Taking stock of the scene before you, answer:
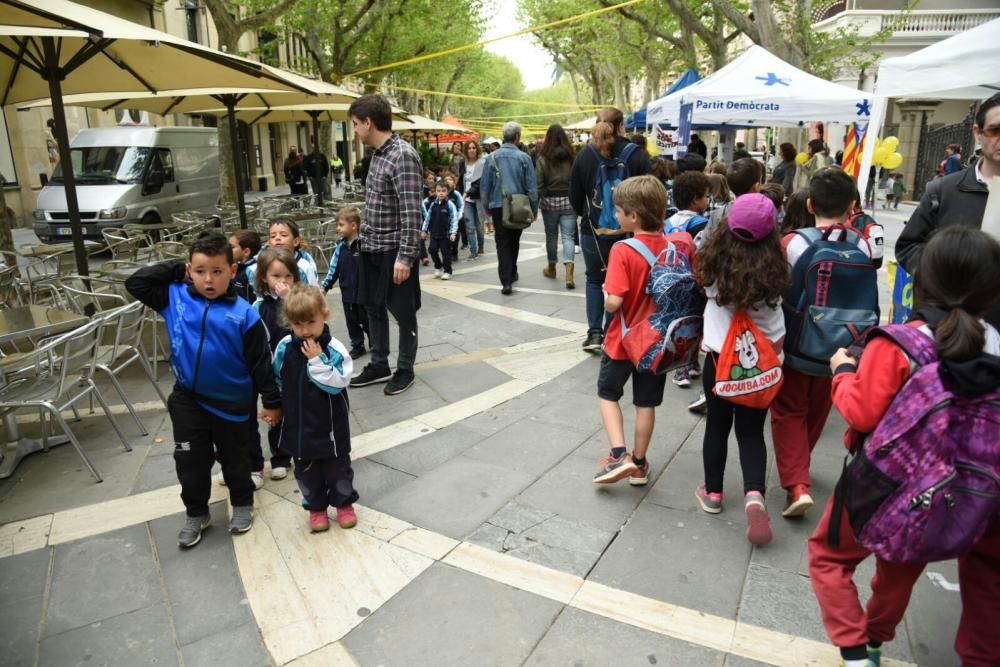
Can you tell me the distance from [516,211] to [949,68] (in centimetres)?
418

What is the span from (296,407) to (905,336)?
7.80 feet

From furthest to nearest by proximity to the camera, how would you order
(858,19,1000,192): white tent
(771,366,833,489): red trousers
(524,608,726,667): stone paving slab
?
(858,19,1000,192): white tent, (771,366,833,489): red trousers, (524,608,726,667): stone paving slab

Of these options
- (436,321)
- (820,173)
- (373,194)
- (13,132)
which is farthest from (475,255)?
(13,132)

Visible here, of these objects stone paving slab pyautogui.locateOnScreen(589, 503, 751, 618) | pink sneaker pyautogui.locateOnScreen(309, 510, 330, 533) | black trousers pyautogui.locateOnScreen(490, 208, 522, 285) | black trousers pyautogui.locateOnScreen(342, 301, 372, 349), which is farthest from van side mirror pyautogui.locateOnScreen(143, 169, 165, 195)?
stone paving slab pyautogui.locateOnScreen(589, 503, 751, 618)

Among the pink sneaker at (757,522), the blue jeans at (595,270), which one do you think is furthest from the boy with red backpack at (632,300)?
the blue jeans at (595,270)

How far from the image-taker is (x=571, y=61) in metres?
39.3

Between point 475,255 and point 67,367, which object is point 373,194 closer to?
point 67,367

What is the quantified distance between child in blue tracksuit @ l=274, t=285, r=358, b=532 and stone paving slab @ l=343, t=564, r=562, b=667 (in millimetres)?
661

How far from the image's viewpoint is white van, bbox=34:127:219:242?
11.5 m

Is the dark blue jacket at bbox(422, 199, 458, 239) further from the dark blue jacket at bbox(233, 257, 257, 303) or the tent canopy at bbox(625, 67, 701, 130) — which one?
the dark blue jacket at bbox(233, 257, 257, 303)

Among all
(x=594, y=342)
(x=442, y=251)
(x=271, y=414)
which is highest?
(x=271, y=414)

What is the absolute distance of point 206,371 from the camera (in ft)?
9.92

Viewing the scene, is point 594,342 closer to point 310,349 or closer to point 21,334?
point 310,349

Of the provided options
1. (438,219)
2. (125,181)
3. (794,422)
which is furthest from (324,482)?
(125,181)
